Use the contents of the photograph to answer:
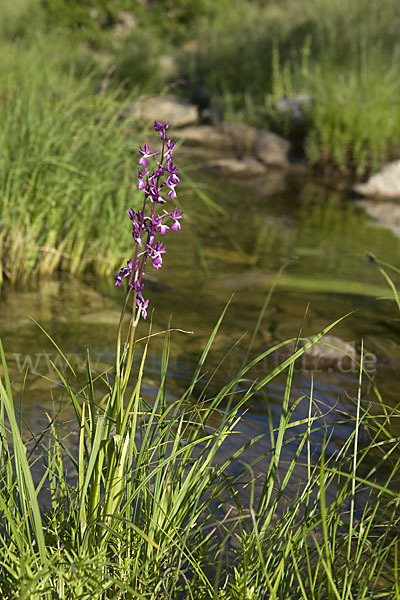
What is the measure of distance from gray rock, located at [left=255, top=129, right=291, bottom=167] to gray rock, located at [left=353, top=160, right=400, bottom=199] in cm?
185

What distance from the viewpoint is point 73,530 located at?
179cm

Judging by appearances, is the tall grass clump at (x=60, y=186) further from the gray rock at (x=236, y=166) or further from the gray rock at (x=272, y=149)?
the gray rock at (x=272, y=149)

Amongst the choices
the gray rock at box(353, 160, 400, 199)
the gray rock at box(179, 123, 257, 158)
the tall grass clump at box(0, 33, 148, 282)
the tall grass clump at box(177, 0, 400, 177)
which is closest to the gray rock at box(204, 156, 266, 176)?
the gray rock at box(179, 123, 257, 158)

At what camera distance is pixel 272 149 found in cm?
1196

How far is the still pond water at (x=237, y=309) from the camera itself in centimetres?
373

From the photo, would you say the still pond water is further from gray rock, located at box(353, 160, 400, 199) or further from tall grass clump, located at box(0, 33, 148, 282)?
gray rock, located at box(353, 160, 400, 199)

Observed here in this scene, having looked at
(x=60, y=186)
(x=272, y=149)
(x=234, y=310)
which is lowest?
(x=234, y=310)

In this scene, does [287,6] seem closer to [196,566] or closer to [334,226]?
[334,226]

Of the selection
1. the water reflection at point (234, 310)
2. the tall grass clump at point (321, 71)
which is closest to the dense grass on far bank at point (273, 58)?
the tall grass clump at point (321, 71)

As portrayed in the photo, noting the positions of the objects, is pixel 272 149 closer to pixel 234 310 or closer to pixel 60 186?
pixel 234 310

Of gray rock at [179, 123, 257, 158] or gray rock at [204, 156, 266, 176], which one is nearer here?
gray rock at [204, 156, 266, 176]

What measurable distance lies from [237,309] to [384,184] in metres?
5.97

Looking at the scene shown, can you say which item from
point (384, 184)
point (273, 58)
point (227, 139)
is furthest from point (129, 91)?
point (384, 184)

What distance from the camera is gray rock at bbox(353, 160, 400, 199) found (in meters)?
10.2
